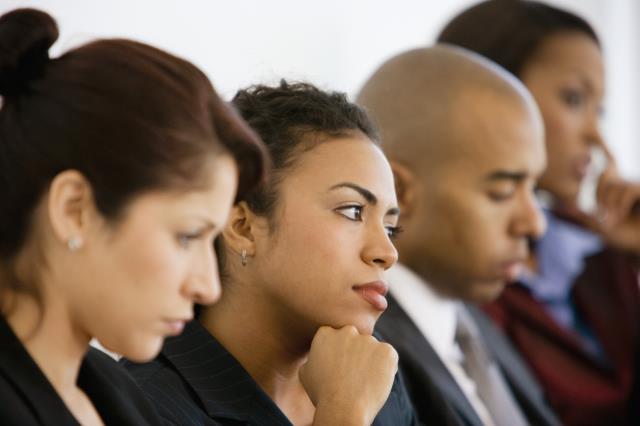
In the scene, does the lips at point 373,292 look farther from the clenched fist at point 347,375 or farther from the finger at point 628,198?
the finger at point 628,198

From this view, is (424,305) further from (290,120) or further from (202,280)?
Result: (202,280)

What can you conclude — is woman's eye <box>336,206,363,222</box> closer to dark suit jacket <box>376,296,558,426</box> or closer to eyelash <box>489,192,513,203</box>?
dark suit jacket <box>376,296,558,426</box>

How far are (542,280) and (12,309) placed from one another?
1.56m

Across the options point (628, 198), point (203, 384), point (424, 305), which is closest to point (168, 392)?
point (203, 384)

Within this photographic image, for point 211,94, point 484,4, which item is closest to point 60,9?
point 211,94

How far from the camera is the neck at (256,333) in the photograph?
122cm

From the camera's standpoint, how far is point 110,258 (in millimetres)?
842

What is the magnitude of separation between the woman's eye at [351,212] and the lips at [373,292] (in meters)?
0.07

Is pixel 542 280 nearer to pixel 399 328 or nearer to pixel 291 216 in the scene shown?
pixel 399 328

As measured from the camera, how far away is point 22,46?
2.92 feet

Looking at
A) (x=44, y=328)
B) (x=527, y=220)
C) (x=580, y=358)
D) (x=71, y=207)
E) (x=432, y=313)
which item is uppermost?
(x=71, y=207)

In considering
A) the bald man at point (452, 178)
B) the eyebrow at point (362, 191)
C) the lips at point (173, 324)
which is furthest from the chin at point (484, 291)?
the lips at point (173, 324)

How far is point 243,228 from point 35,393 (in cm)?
40

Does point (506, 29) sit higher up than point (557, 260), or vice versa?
point (506, 29)
